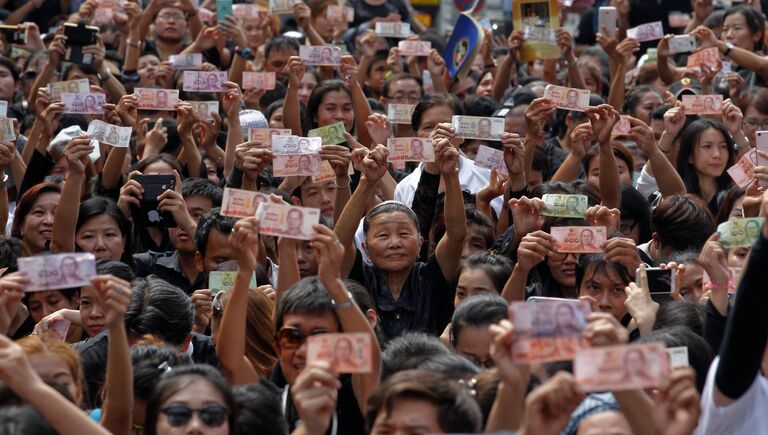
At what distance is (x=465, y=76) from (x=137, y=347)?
6350 millimetres

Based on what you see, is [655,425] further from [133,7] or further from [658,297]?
[133,7]

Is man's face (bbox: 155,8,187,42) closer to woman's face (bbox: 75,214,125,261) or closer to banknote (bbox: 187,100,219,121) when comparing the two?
banknote (bbox: 187,100,219,121)

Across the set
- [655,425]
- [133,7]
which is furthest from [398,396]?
[133,7]

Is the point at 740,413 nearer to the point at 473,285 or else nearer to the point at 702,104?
the point at 473,285

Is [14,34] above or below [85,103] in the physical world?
above

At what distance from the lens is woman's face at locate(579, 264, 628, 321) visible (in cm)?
627

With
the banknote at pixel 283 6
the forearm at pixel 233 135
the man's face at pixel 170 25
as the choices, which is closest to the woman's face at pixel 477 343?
the forearm at pixel 233 135

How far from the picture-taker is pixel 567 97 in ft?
27.0

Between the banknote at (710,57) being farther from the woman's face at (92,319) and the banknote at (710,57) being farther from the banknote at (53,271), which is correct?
the banknote at (53,271)

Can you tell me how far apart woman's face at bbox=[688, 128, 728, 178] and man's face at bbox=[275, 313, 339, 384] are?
3.91m

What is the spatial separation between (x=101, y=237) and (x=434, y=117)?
2539 mm

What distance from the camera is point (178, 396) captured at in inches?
169

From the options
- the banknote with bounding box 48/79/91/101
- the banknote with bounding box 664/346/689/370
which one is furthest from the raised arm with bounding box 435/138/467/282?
the banknote with bounding box 48/79/91/101

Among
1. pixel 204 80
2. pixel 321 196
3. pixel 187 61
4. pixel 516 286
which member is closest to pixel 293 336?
pixel 516 286
